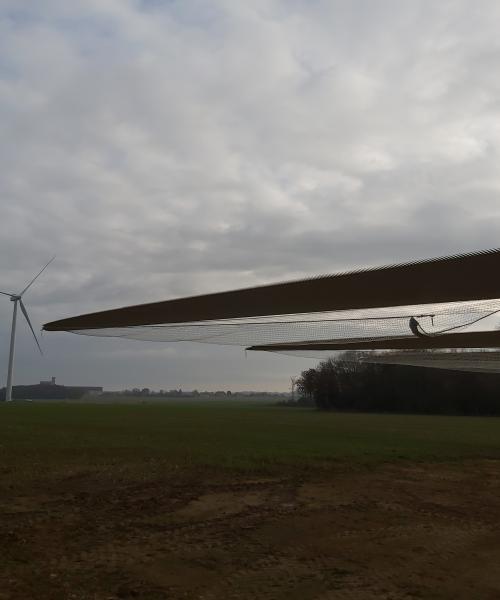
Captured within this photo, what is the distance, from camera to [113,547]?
6.67 metres

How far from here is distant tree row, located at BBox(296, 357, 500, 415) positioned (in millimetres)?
65375

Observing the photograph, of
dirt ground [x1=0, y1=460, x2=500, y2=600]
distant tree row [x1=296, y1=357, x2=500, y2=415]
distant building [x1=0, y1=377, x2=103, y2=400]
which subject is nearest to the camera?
dirt ground [x1=0, y1=460, x2=500, y2=600]

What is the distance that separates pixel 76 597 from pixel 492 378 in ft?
221

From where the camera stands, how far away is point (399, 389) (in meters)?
73.4

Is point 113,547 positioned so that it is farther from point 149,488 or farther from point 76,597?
point 149,488

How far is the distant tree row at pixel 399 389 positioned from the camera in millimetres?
65375

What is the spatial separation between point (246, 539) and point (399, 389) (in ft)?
228

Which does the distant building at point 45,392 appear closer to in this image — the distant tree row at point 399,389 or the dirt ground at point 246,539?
the distant tree row at point 399,389

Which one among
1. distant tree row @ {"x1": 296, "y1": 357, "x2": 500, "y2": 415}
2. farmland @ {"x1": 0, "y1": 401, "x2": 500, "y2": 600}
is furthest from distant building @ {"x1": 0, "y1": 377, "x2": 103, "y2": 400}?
farmland @ {"x1": 0, "y1": 401, "x2": 500, "y2": 600}

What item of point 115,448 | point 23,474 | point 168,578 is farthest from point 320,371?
point 168,578

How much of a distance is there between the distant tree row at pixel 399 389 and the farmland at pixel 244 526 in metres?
50.0

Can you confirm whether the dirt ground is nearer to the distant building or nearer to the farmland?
the farmland

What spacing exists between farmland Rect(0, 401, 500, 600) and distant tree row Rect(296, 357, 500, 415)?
50.0m

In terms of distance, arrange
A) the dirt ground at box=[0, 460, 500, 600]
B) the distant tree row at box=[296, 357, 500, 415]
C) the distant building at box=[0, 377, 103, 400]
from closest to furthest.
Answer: the dirt ground at box=[0, 460, 500, 600] < the distant tree row at box=[296, 357, 500, 415] < the distant building at box=[0, 377, 103, 400]
